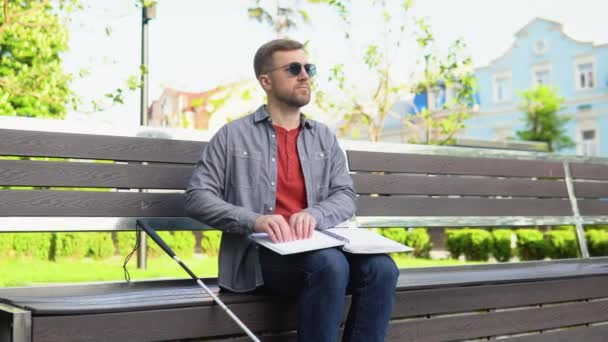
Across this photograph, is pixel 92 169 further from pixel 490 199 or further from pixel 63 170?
pixel 490 199

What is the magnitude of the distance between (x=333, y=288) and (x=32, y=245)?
13593mm

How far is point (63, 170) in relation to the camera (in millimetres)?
3889

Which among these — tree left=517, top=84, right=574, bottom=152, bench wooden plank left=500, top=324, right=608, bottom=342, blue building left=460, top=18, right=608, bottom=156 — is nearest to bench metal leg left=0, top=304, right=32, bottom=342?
bench wooden plank left=500, top=324, right=608, bottom=342

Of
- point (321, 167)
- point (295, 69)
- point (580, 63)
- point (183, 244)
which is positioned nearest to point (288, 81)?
point (295, 69)

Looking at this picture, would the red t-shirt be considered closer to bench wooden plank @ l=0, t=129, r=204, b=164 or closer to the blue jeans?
the blue jeans

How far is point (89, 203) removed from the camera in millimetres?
3918

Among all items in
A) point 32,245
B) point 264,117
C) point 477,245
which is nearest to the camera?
point 264,117

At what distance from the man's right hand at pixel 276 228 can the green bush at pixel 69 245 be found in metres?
13.2

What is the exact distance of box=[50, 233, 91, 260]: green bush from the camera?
15782 millimetres

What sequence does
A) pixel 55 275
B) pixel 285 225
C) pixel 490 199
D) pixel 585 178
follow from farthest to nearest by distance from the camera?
pixel 55 275 < pixel 585 178 < pixel 490 199 < pixel 285 225

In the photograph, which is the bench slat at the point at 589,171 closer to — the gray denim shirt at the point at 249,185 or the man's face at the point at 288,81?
the gray denim shirt at the point at 249,185

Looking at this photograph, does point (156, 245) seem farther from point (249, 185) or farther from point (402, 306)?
point (402, 306)

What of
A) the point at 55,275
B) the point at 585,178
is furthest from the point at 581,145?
the point at 585,178

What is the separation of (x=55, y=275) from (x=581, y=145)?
111ft
